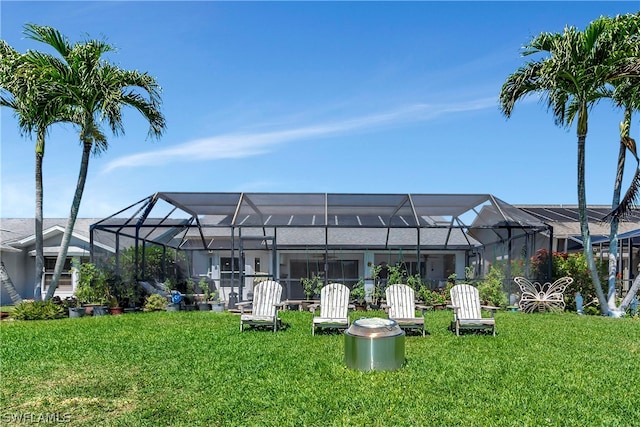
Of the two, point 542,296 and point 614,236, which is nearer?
point 614,236

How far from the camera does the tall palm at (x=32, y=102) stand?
11.8 metres

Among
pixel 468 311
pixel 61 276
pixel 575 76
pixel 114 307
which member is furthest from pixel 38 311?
pixel 575 76

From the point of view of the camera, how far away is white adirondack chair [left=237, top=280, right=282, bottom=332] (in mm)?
9742

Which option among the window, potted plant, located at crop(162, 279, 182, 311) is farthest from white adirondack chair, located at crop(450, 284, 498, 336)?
the window

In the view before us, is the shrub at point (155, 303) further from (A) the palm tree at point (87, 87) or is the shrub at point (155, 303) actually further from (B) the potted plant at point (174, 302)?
(A) the palm tree at point (87, 87)

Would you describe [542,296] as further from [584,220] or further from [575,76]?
[575,76]

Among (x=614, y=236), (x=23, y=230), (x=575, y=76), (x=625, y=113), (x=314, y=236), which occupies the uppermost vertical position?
(x=575, y=76)

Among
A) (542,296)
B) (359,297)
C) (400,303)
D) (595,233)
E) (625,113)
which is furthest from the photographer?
(595,233)

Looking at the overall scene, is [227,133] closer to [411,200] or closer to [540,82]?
[411,200]

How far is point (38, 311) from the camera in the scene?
12523 mm

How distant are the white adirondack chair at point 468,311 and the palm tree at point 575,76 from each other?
17.2 ft

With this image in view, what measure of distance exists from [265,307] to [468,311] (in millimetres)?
4154

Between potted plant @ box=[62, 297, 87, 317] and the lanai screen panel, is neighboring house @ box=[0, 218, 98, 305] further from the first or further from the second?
potted plant @ box=[62, 297, 87, 317]

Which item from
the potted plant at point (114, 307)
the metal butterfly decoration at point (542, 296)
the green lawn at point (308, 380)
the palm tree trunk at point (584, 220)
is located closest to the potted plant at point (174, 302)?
the potted plant at point (114, 307)
